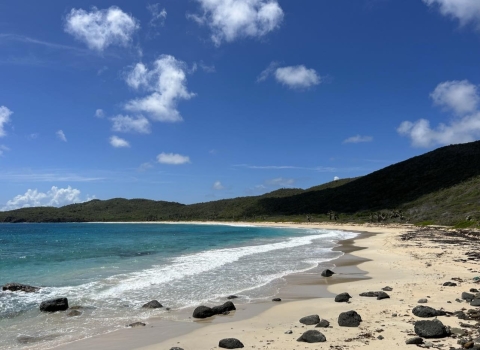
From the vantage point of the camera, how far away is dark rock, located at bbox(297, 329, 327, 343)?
→ 30.8ft

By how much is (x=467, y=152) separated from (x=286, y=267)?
138833mm

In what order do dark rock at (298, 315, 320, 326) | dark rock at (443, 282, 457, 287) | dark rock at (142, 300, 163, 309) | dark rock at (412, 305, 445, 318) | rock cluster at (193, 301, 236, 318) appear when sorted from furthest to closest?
dark rock at (443, 282, 457, 287)
dark rock at (142, 300, 163, 309)
rock cluster at (193, 301, 236, 318)
dark rock at (298, 315, 320, 326)
dark rock at (412, 305, 445, 318)

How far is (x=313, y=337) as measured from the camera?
944cm

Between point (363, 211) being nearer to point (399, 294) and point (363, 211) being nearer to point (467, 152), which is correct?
point (467, 152)

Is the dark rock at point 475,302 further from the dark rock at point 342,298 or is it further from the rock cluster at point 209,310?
the rock cluster at point 209,310

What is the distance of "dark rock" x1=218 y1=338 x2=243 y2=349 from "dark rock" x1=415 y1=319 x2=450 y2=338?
4.49 metres

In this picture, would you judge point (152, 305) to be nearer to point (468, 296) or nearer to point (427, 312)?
point (427, 312)

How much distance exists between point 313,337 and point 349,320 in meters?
1.82

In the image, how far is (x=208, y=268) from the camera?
83.6ft

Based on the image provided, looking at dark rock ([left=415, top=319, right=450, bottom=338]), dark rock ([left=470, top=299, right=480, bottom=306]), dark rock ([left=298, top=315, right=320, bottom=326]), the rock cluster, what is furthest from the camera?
the rock cluster

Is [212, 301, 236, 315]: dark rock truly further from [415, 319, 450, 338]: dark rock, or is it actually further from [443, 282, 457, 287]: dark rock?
[443, 282, 457, 287]: dark rock

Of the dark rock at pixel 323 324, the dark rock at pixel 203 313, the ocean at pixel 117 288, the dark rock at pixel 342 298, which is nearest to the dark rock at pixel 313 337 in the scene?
the dark rock at pixel 323 324

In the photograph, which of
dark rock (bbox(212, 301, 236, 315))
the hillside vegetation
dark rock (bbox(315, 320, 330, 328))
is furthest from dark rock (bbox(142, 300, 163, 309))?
the hillside vegetation

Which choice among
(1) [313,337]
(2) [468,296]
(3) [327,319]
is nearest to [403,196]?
(2) [468,296]
